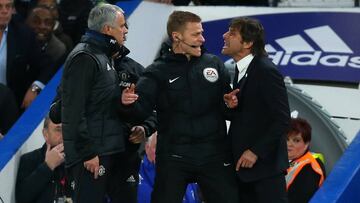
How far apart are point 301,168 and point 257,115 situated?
3.57 ft

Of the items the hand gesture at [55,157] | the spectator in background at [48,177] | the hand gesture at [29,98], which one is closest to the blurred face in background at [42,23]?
the hand gesture at [29,98]

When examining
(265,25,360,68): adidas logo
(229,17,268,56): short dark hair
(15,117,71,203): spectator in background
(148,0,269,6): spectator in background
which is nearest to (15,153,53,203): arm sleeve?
(15,117,71,203): spectator in background

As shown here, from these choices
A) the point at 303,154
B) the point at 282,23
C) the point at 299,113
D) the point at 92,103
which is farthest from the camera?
the point at 282,23

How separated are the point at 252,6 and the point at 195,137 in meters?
3.25

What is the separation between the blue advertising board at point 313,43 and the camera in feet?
26.3

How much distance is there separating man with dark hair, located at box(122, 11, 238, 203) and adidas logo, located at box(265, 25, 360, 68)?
2.47 m

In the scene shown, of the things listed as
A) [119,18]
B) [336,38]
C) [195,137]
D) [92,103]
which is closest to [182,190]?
[195,137]

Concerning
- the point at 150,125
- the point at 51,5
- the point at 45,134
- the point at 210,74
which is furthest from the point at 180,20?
the point at 51,5

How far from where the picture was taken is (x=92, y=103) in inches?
222

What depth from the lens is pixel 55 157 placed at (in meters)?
6.80

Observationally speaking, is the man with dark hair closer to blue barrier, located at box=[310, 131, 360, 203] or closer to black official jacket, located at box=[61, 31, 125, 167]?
black official jacket, located at box=[61, 31, 125, 167]

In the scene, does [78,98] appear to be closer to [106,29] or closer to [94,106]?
[94,106]

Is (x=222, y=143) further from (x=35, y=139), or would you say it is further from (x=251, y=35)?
(x=35, y=139)

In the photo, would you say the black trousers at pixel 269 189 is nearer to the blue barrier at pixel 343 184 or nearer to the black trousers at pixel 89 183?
the blue barrier at pixel 343 184
